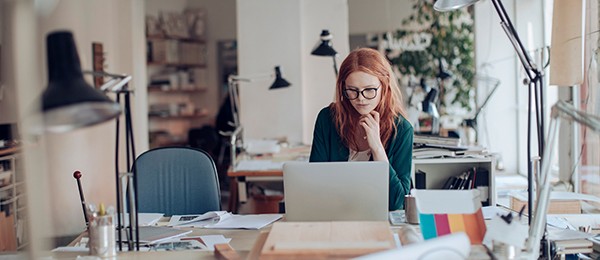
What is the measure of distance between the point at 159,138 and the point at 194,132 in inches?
18.7

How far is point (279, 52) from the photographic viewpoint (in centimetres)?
593

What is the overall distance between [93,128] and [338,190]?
12.0 ft

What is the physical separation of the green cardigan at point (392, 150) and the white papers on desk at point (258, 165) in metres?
1.39

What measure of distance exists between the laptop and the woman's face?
2.07 feet

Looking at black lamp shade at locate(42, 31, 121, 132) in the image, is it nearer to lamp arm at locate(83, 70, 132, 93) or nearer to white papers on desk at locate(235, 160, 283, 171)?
lamp arm at locate(83, 70, 132, 93)

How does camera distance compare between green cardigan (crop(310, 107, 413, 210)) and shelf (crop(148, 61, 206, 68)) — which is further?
shelf (crop(148, 61, 206, 68))

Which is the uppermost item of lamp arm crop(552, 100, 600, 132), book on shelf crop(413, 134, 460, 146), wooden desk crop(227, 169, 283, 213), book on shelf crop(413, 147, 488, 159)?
lamp arm crop(552, 100, 600, 132)

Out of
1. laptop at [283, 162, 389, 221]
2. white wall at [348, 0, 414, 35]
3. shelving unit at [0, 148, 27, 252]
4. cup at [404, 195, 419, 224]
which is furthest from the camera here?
white wall at [348, 0, 414, 35]

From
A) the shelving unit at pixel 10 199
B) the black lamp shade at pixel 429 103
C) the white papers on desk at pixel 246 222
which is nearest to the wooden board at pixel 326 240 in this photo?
the white papers on desk at pixel 246 222

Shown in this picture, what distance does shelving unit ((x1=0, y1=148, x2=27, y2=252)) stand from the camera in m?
3.41

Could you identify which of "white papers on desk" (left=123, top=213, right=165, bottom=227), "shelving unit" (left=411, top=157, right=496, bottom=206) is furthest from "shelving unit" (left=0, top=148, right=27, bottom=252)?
"shelving unit" (left=411, top=157, right=496, bottom=206)

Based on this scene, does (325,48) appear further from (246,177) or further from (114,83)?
(114,83)

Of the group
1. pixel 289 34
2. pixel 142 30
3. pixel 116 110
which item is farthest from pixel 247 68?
pixel 116 110

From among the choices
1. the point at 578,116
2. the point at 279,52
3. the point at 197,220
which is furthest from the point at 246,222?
the point at 279,52
